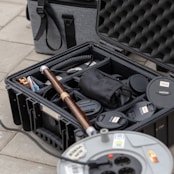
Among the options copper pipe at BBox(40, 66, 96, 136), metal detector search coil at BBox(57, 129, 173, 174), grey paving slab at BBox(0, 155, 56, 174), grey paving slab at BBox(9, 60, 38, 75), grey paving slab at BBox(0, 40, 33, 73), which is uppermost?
metal detector search coil at BBox(57, 129, 173, 174)

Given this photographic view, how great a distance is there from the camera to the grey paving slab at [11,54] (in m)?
3.28

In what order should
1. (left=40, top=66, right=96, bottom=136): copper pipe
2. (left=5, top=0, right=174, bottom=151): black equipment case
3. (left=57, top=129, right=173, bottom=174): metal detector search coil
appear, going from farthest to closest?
(left=5, top=0, right=174, bottom=151): black equipment case → (left=40, top=66, right=96, bottom=136): copper pipe → (left=57, top=129, right=173, bottom=174): metal detector search coil

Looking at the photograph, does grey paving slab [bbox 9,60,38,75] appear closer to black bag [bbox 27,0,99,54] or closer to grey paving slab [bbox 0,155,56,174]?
black bag [bbox 27,0,99,54]

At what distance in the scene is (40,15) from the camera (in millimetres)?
3104

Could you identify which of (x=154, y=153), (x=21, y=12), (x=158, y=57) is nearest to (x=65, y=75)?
(x=158, y=57)

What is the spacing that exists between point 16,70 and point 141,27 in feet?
2.90

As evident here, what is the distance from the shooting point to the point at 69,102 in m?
2.39

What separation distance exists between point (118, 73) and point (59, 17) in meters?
0.60

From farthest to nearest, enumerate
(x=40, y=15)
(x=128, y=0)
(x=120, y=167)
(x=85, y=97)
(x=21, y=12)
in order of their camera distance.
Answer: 1. (x=21, y=12)
2. (x=40, y=15)
3. (x=128, y=0)
4. (x=85, y=97)
5. (x=120, y=167)

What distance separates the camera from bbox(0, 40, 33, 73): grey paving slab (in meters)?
3.28

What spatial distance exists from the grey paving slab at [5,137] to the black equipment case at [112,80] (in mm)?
72

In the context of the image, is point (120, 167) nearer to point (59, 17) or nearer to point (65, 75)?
point (65, 75)

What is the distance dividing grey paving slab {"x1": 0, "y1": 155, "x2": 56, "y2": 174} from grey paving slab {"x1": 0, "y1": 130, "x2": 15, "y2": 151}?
11 centimetres

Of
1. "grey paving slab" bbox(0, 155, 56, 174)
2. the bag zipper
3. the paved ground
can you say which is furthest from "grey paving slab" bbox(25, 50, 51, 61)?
"grey paving slab" bbox(0, 155, 56, 174)
